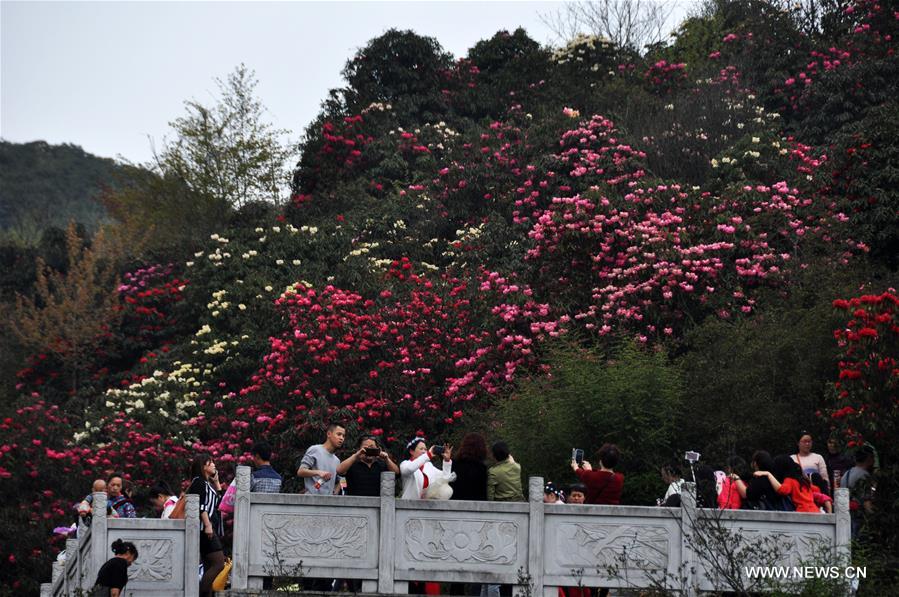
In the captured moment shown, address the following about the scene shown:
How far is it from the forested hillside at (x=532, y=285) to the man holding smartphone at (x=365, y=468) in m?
4.80

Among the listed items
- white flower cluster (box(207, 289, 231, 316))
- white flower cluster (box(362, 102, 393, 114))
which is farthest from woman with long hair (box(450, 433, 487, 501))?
white flower cluster (box(362, 102, 393, 114))

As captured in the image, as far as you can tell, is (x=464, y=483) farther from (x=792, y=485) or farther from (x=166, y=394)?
(x=166, y=394)

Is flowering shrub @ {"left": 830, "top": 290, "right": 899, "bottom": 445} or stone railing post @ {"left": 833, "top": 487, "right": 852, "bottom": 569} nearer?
stone railing post @ {"left": 833, "top": 487, "right": 852, "bottom": 569}

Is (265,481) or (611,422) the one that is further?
(611,422)

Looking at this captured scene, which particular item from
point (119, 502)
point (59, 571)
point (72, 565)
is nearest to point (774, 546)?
point (119, 502)

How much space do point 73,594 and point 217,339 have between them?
608 inches

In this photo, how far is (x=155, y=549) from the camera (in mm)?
14484

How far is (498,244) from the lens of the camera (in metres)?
31.0

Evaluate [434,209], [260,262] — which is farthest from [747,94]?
[260,262]

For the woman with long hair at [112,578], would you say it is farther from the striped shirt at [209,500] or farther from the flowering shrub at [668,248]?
the flowering shrub at [668,248]

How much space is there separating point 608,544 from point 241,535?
11.2 ft

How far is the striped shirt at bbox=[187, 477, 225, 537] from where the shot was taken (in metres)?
14.7

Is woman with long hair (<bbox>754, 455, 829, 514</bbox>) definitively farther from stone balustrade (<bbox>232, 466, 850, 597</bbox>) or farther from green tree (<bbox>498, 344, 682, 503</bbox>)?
green tree (<bbox>498, 344, 682, 503</bbox>)

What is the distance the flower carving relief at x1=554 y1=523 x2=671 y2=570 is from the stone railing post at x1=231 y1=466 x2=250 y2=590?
2.88m
